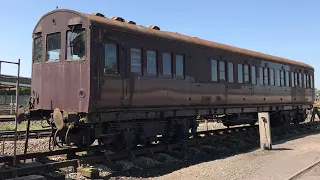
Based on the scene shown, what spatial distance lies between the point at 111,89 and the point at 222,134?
7001 mm

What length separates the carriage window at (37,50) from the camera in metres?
10.0

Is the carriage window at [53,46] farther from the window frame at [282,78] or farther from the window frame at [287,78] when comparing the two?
the window frame at [287,78]

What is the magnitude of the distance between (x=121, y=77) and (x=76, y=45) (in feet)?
4.65

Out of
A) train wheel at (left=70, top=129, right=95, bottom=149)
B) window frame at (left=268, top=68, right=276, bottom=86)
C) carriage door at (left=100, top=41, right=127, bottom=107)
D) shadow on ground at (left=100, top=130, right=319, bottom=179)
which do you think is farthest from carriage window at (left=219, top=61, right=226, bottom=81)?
train wheel at (left=70, top=129, right=95, bottom=149)

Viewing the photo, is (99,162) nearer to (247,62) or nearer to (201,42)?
(201,42)

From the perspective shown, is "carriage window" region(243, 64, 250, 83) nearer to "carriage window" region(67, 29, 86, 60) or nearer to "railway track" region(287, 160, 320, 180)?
"railway track" region(287, 160, 320, 180)

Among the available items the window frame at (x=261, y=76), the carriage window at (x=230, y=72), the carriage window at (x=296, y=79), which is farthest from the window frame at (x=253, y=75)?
the carriage window at (x=296, y=79)

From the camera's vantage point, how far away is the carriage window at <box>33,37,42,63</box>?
A: 10.0 m

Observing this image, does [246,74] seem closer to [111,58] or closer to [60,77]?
[111,58]

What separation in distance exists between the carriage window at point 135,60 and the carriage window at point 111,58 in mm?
574

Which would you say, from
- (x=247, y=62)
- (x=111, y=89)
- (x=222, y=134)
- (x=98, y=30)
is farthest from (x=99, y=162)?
(x=247, y=62)

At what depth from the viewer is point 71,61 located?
29.1 ft

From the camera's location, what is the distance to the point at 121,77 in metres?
9.16

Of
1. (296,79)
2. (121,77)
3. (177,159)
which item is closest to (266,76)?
(296,79)
